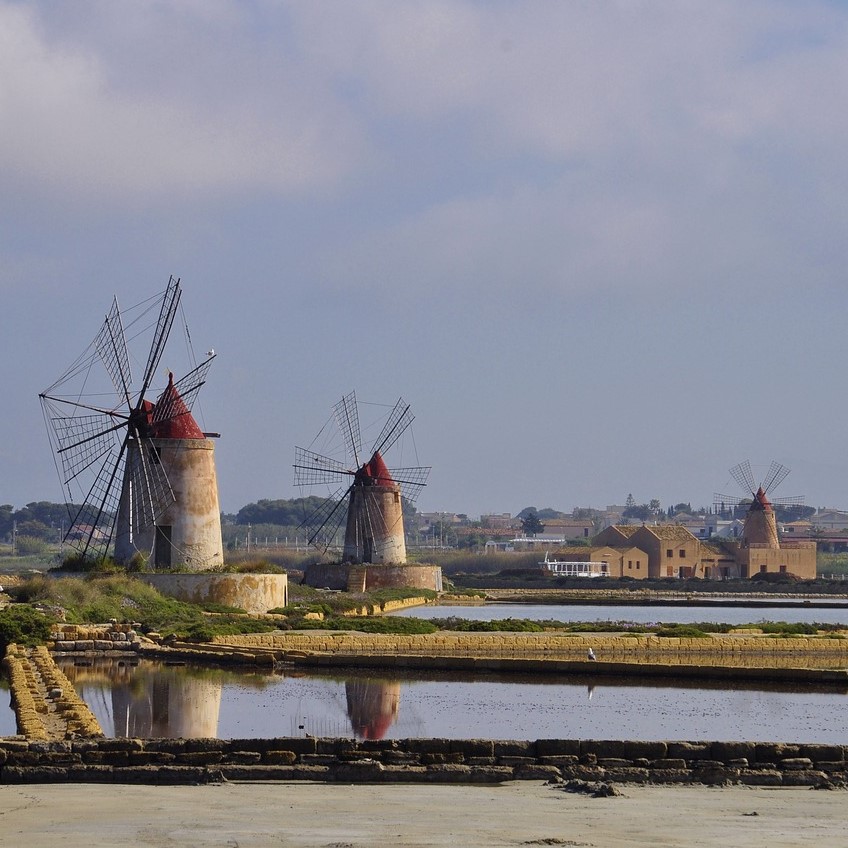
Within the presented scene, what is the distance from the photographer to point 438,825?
809cm

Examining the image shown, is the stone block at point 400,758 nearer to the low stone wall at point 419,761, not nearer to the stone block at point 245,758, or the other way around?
the low stone wall at point 419,761

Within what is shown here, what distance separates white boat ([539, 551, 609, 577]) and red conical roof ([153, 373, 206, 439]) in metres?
43.7

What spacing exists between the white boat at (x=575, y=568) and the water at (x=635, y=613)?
902 inches

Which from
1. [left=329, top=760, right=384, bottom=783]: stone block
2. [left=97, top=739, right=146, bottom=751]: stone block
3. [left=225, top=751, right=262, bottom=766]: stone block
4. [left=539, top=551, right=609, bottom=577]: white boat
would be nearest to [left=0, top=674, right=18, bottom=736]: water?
[left=97, top=739, right=146, bottom=751]: stone block

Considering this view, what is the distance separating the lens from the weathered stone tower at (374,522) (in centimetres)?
4775

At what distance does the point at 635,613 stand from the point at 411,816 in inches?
1480

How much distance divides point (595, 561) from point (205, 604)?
49.1 m

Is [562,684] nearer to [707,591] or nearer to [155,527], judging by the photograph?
[155,527]

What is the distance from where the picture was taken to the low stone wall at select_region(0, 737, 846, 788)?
9609mm

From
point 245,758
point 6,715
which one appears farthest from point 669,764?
point 6,715

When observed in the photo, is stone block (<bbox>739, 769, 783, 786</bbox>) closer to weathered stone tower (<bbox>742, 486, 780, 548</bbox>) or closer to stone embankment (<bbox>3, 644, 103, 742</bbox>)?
stone embankment (<bbox>3, 644, 103, 742</bbox>)

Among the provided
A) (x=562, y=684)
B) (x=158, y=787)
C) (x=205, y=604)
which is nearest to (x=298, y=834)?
(x=158, y=787)

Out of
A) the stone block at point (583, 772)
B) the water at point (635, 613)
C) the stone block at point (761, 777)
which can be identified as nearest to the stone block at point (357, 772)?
the stone block at point (583, 772)

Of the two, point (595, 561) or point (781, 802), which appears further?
point (595, 561)
